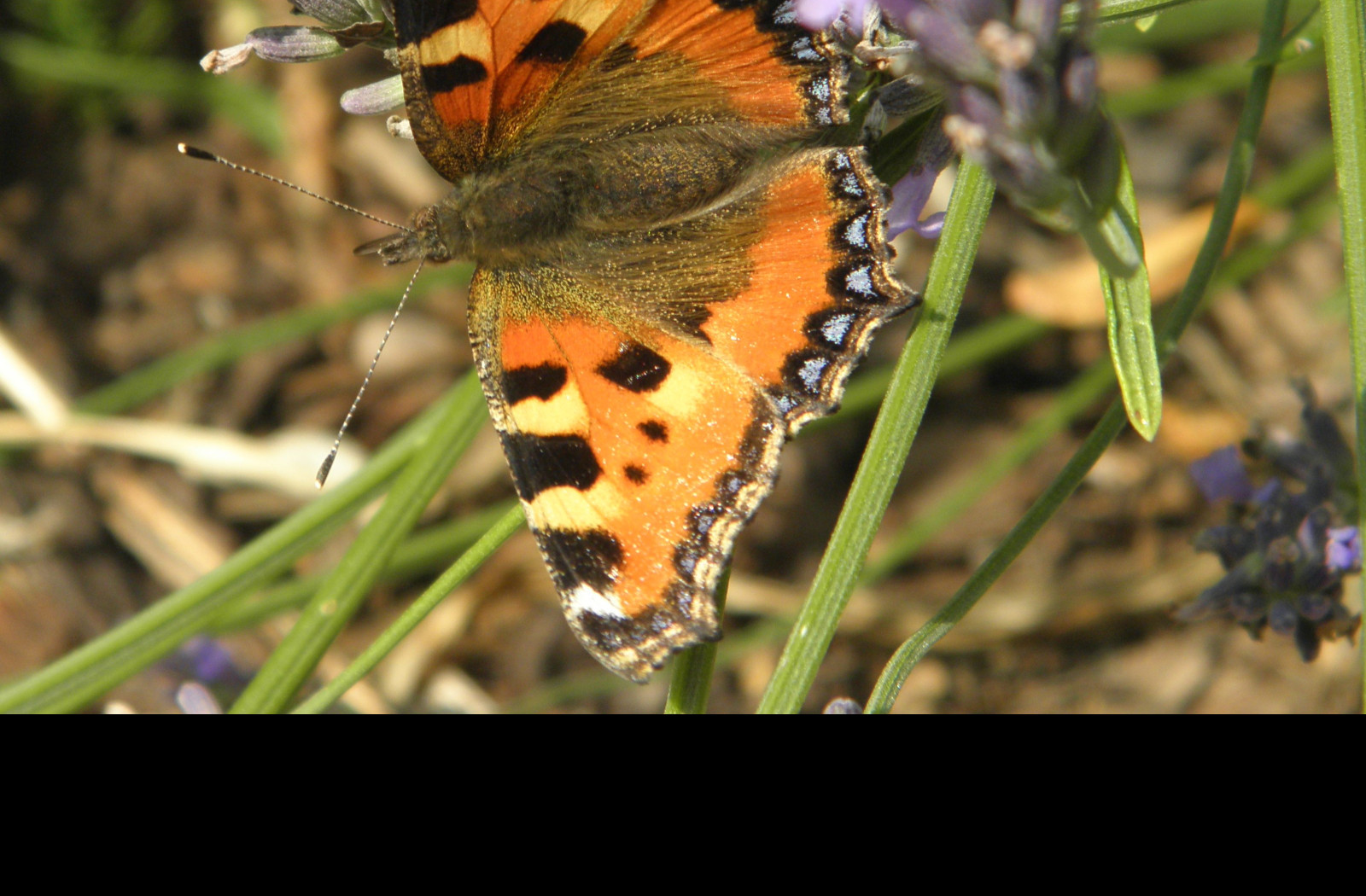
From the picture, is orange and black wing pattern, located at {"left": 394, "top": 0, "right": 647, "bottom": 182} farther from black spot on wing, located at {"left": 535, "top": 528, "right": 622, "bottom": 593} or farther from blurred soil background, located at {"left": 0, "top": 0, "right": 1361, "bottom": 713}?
blurred soil background, located at {"left": 0, "top": 0, "right": 1361, "bottom": 713}

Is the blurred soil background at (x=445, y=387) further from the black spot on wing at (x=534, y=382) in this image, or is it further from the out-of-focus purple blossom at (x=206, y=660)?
the black spot on wing at (x=534, y=382)

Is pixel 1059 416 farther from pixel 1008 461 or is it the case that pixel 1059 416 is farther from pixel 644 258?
pixel 644 258

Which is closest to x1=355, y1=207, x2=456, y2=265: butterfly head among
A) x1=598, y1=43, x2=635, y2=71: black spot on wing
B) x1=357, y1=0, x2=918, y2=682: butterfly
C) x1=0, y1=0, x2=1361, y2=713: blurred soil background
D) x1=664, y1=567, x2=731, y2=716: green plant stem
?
x1=357, y1=0, x2=918, y2=682: butterfly

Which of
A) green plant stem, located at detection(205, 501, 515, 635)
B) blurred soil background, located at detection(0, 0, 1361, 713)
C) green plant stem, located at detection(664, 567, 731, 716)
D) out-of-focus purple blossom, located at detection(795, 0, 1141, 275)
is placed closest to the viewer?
out-of-focus purple blossom, located at detection(795, 0, 1141, 275)

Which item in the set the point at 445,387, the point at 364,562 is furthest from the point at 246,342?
the point at 364,562

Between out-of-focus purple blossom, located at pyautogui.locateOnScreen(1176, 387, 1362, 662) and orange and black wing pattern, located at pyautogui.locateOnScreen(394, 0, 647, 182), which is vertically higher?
orange and black wing pattern, located at pyautogui.locateOnScreen(394, 0, 647, 182)

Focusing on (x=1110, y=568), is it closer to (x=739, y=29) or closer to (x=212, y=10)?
(x=739, y=29)
